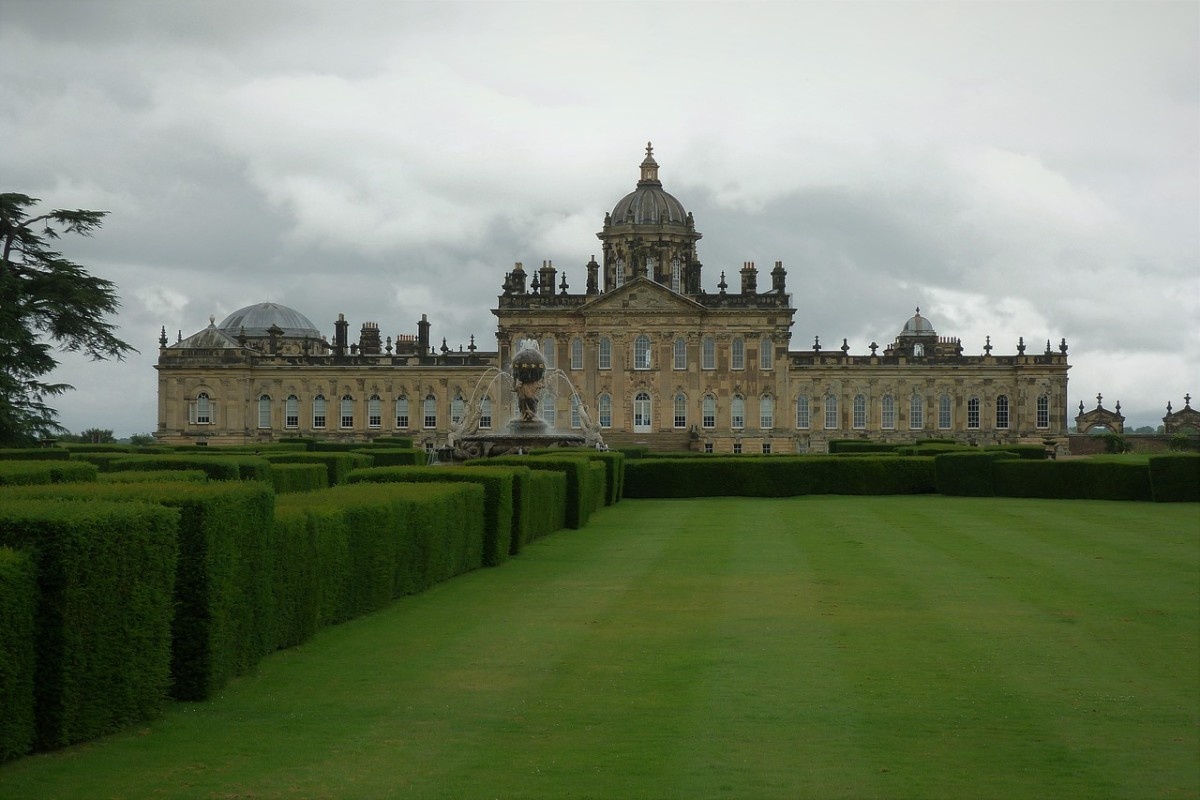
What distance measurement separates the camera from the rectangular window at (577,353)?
241 feet

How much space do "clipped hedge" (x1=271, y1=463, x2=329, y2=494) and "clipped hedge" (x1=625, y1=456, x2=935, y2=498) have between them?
40.7ft

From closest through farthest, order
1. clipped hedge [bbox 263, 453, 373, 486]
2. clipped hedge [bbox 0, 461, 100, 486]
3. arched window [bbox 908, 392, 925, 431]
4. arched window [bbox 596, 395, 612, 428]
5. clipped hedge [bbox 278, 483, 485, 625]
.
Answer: clipped hedge [bbox 278, 483, 485, 625] → clipped hedge [bbox 0, 461, 100, 486] → clipped hedge [bbox 263, 453, 373, 486] → arched window [bbox 596, 395, 612, 428] → arched window [bbox 908, 392, 925, 431]

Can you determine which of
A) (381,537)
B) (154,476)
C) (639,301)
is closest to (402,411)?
(639,301)

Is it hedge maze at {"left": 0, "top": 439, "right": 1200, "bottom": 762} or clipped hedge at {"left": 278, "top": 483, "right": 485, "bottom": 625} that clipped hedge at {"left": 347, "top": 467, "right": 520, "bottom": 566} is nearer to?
hedge maze at {"left": 0, "top": 439, "right": 1200, "bottom": 762}

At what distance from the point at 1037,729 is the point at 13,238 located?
1553 inches

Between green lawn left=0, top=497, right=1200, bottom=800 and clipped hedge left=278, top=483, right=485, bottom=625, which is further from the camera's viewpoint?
clipped hedge left=278, top=483, right=485, bottom=625

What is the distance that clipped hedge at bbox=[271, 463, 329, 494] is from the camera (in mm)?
23539

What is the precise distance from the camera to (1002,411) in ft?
255

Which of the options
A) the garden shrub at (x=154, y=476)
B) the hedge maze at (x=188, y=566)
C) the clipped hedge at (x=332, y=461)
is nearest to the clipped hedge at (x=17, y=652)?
the hedge maze at (x=188, y=566)

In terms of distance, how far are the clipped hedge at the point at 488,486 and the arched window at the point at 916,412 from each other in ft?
202

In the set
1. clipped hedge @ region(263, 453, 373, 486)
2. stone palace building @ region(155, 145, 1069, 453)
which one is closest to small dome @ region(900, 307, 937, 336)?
stone palace building @ region(155, 145, 1069, 453)

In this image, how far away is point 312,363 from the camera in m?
79.8

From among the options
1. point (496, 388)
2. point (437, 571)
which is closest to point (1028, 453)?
point (437, 571)

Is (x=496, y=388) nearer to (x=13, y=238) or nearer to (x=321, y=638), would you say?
(x=13, y=238)
